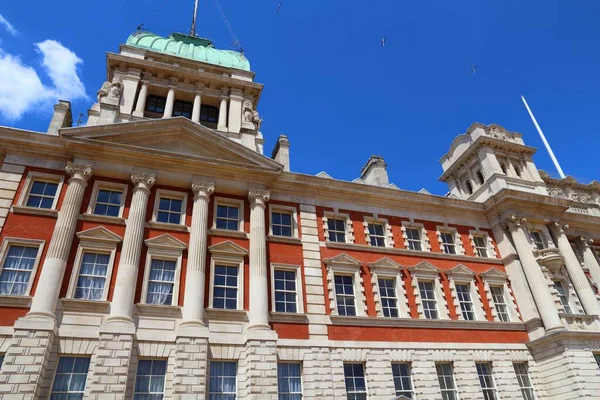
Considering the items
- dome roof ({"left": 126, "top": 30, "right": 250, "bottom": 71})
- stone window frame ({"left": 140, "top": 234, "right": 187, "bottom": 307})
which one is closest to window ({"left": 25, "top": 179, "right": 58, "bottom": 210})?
stone window frame ({"left": 140, "top": 234, "right": 187, "bottom": 307})

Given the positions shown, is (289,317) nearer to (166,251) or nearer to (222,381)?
(222,381)

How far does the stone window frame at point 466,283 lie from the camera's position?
24.6 m

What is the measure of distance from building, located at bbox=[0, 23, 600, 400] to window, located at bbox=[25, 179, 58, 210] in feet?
0.23

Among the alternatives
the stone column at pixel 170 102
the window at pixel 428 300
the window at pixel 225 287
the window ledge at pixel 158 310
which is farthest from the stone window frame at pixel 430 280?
the stone column at pixel 170 102

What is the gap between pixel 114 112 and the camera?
77.7 feet

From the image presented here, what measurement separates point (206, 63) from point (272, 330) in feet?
59.2

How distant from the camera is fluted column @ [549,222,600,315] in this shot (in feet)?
86.0

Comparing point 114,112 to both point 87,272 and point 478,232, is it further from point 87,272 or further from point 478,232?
point 478,232

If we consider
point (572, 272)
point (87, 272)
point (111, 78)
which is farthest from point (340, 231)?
point (111, 78)

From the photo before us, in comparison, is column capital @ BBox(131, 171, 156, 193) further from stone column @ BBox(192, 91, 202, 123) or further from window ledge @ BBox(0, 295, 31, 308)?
window ledge @ BBox(0, 295, 31, 308)

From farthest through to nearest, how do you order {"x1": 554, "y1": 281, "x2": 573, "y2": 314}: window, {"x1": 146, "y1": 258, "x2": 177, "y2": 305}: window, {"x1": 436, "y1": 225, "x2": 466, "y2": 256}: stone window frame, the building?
1. {"x1": 436, "y1": 225, "x2": 466, "y2": 256}: stone window frame
2. {"x1": 554, "y1": 281, "x2": 573, "y2": 314}: window
3. {"x1": 146, "y1": 258, "x2": 177, "y2": 305}: window
4. the building

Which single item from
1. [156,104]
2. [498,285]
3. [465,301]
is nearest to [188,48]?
[156,104]

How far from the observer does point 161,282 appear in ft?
64.6

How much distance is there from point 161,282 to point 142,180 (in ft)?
17.4
